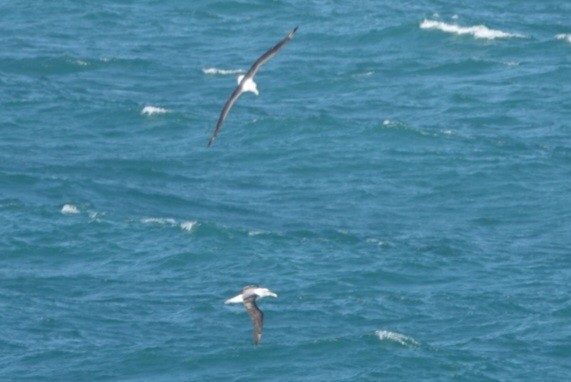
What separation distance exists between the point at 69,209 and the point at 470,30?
35865mm

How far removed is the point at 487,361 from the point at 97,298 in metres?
16.8

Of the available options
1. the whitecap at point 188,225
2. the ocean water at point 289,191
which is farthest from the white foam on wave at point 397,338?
the whitecap at point 188,225

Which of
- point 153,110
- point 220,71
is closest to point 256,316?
point 153,110

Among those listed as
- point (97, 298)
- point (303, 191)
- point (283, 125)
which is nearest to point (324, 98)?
point (283, 125)

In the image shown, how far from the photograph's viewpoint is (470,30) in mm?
118812

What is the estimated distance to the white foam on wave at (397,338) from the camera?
77.1 m

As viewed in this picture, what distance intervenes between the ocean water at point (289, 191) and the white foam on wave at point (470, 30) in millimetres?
186

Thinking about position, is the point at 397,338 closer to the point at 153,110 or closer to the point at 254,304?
the point at 254,304

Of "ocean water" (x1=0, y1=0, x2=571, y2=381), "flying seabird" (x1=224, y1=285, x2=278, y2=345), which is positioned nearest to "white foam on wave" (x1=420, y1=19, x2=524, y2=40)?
"ocean water" (x1=0, y1=0, x2=571, y2=381)

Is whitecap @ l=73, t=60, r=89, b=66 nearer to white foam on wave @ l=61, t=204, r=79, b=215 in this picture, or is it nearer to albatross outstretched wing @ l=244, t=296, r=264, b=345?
white foam on wave @ l=61, t=204, r=79, b=215

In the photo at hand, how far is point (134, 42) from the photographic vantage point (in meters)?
118

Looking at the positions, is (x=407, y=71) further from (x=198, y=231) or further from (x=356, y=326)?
(x=356, y=326)

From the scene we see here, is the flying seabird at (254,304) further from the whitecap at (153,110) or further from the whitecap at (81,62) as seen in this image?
the whitecap at (81,62)

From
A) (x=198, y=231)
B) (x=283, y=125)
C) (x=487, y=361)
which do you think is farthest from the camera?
(x=283, y=125)
